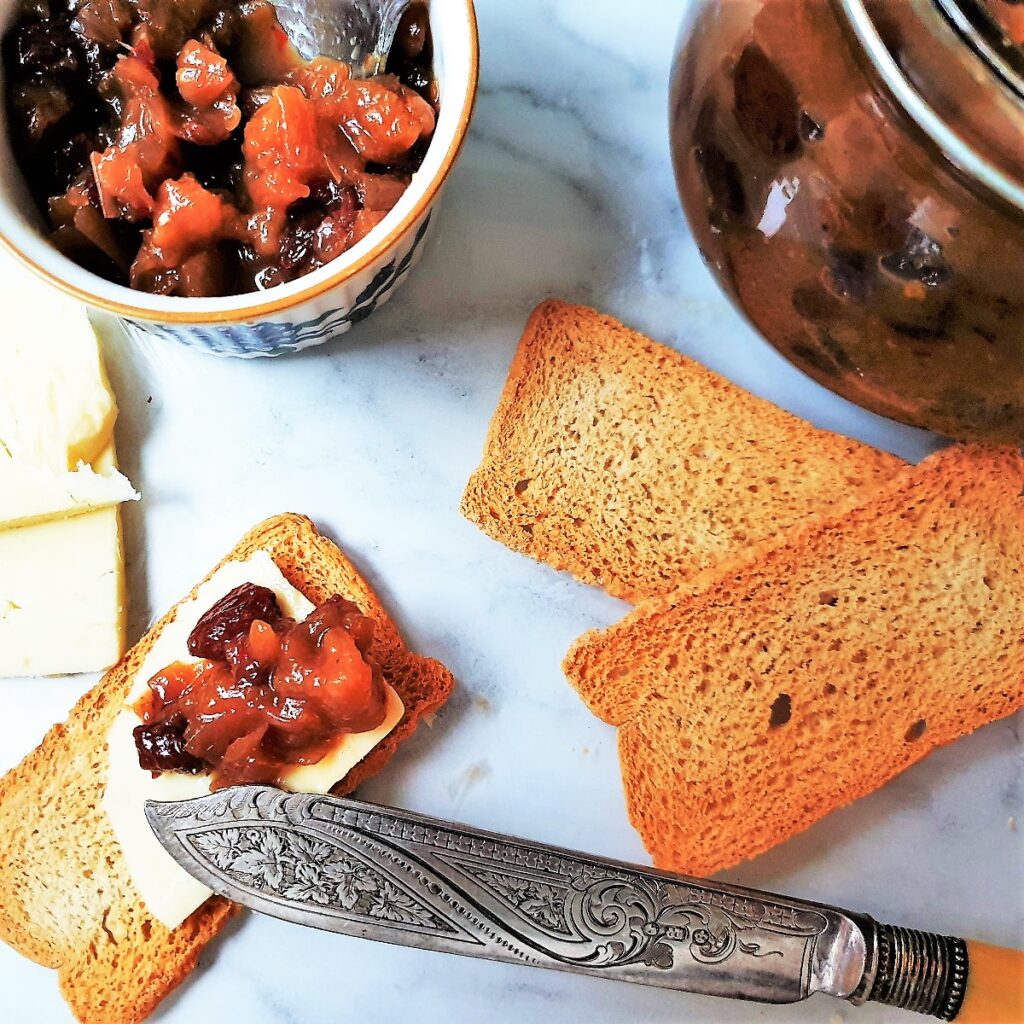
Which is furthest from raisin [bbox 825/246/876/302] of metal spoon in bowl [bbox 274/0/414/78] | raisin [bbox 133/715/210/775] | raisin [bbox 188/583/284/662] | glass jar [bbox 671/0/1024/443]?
raisin [bbox 133/715/210/775]

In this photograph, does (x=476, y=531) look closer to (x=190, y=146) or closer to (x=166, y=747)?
(x=166, y=747)

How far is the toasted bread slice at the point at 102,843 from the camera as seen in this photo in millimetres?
1831

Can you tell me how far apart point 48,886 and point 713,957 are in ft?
3.82

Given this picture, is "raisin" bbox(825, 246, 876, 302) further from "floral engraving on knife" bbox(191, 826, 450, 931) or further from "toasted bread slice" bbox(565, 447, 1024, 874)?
"floral engraving on knife" bbox(191, 826, 450, 931)

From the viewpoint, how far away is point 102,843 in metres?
1.86

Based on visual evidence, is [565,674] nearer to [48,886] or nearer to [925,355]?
[925,355]

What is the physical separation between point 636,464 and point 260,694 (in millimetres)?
777

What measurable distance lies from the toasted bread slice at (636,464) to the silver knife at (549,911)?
54 cm

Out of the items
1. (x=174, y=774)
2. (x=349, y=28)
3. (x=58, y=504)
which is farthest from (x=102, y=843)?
(x=349, y=28)

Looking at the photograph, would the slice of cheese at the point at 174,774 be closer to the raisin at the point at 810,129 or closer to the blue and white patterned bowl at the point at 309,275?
the blue and white patterned bowl at the point at 309,275

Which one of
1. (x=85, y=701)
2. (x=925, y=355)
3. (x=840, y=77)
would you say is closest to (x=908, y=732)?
(x=925, y=355)

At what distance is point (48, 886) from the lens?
6.14 feet

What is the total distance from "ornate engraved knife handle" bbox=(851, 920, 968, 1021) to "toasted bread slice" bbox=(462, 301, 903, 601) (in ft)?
2.20

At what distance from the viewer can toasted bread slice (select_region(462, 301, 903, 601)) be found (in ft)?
6.24
